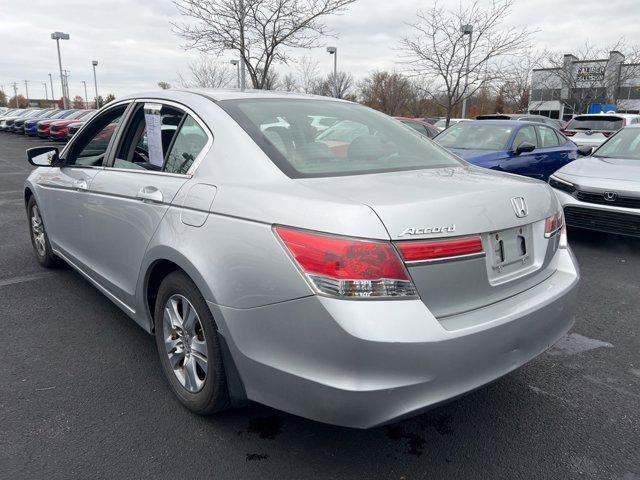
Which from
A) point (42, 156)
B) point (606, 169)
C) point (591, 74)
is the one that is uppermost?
point (591, 74)

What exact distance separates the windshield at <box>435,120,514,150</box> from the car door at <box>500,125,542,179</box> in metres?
0.16

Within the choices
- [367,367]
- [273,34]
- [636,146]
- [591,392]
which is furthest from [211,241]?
[273,34]

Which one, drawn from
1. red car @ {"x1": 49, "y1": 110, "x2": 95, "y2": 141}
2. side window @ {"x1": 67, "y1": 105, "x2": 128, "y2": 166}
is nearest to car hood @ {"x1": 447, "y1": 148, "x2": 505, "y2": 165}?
side window @ {"x1": 67, "y1": 105, "x2": 128, "y2": 166}

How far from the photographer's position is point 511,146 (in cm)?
787

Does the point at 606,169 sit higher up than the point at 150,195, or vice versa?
the point at 150,195

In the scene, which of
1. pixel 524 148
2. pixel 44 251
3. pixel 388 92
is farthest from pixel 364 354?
pixel 388 92

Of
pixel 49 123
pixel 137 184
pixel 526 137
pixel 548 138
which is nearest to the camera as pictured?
pixel 137 184

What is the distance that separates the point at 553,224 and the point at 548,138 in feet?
23.5

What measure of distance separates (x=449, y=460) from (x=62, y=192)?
327cm

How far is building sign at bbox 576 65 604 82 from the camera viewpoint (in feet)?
87.2

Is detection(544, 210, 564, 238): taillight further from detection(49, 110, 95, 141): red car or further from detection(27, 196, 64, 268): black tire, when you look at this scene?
detection(49, 110, 95, 141): red car

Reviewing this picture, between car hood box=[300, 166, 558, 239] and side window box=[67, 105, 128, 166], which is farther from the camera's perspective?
side window box=[67, 105, 128, 166]

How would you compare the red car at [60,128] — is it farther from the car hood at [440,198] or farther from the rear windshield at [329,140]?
the car hood at [440,198]

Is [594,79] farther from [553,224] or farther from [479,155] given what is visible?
[553,224]
